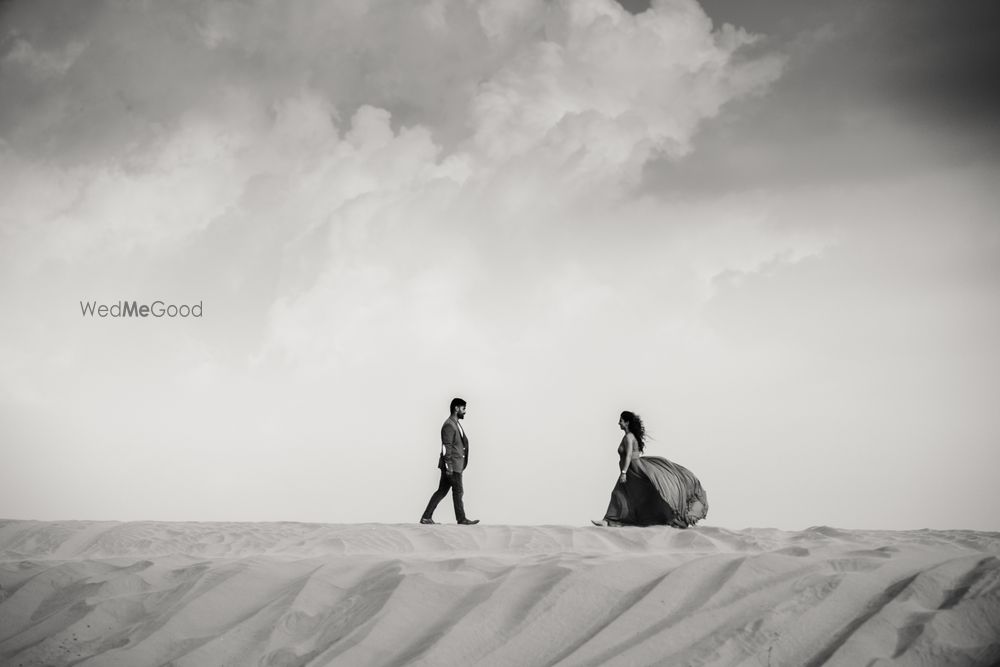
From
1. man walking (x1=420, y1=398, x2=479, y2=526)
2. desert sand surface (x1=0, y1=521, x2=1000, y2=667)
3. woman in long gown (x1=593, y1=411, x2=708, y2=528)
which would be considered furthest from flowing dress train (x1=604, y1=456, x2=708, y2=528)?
desert sand surface (x1=0, y1=521, x2=1000, y2=667)

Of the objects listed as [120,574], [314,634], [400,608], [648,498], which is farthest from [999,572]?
[648,498]

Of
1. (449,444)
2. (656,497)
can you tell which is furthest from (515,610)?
(449,444)

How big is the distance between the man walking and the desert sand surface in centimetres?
419

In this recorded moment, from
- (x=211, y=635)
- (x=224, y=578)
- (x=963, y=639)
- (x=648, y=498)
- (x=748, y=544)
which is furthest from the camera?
(x=648, y=498)

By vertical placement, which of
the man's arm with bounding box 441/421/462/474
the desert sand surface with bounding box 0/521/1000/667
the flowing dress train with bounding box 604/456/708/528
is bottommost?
the desert sand surface with bounding box 0/521/1000/667

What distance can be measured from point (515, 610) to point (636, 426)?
5.37 m

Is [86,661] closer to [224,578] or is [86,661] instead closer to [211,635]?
[211,635]

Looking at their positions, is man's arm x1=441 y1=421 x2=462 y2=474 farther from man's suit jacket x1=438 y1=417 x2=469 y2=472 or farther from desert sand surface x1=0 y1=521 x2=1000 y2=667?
desert sand surface x1=0 y1=521 x2=1000 y2=667

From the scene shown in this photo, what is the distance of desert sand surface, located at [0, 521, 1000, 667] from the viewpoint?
3160mm

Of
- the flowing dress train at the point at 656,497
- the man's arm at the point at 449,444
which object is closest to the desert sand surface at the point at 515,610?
the flowing dress train at the point at 656,497

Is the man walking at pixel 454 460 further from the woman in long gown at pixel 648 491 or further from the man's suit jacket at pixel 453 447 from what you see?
the woman in long gown at pixel 648 491

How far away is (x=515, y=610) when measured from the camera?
354 cm

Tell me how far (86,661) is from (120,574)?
92 cm

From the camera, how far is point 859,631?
3.15m
